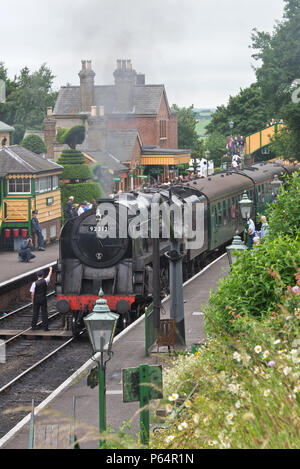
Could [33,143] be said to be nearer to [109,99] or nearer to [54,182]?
[109,99]

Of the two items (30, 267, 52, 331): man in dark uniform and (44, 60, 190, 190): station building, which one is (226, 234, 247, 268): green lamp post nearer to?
(30, 267, 52, 331): man in dark uniform

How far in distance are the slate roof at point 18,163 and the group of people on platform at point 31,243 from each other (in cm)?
186

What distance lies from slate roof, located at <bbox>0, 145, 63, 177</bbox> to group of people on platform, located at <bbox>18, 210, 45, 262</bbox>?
186cm

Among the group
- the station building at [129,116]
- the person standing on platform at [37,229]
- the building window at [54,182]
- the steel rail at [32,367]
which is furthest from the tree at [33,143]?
the steel rail at [32,367]

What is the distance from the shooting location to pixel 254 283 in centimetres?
1053

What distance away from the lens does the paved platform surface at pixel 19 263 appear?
24005mm

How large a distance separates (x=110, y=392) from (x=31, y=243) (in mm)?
15694

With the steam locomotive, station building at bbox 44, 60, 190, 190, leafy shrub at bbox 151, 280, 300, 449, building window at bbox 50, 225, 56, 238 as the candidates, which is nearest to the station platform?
the steam locomotive

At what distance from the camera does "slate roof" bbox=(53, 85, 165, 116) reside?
57.5 m

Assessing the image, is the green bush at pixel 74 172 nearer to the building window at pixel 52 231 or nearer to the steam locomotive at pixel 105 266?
the building window at pixel 52 231

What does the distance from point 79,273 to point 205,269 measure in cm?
753

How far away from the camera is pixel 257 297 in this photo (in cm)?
1055
